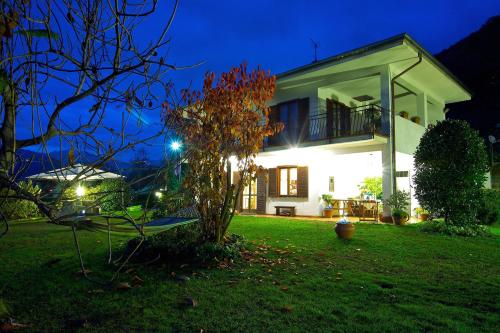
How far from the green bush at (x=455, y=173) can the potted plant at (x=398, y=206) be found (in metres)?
0.74

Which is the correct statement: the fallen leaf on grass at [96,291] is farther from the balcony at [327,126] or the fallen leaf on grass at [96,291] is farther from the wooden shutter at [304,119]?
the wooden shutter at [304,119]

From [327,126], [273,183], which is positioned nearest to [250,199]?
[273,183]

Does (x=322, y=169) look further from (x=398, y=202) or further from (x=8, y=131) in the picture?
(x=8, y=131)

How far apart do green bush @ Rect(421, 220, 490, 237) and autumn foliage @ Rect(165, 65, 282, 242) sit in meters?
4.82

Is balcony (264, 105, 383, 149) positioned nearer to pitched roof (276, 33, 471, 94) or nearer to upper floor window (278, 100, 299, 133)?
upper floor window (278, 100, 299, 133)

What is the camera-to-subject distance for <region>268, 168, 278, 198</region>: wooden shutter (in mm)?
13180

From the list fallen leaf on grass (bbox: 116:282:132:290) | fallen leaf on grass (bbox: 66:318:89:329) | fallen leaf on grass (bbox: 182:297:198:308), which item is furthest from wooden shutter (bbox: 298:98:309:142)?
fallen leaf on grass (bbox: 66:318:89:329)

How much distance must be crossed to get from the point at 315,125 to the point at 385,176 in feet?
10.6

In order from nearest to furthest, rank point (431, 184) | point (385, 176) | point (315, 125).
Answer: point (431, 184), point (385, 176), point (315, 125)

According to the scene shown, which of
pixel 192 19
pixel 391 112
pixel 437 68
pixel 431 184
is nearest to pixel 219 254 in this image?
pixel 192 19

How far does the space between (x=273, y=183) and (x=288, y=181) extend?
62 cm

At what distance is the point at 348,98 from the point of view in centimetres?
1346

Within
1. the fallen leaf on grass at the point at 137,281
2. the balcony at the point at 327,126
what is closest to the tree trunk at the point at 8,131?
the fallen leaf on grass at the point at 137,281

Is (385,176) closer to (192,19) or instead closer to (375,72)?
(375,72)
